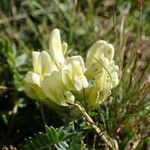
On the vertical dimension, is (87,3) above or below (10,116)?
above

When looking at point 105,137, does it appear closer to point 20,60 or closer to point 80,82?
point 80,82

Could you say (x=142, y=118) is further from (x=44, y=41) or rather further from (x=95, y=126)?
(x=44, y=41)

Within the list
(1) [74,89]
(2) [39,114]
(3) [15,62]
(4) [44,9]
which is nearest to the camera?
(1) [74,89]

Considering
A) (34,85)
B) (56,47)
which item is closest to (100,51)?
(56,47)

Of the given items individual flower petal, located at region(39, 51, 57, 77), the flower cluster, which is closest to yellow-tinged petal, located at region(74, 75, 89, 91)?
the flower cluster

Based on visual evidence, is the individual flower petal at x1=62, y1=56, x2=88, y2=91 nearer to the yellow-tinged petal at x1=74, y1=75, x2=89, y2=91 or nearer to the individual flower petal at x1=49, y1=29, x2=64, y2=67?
the yellow-tinged petal at x1=74, y1=75, x2=89, y2=91

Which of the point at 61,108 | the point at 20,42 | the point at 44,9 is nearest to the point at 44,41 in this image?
the point at 20,42
